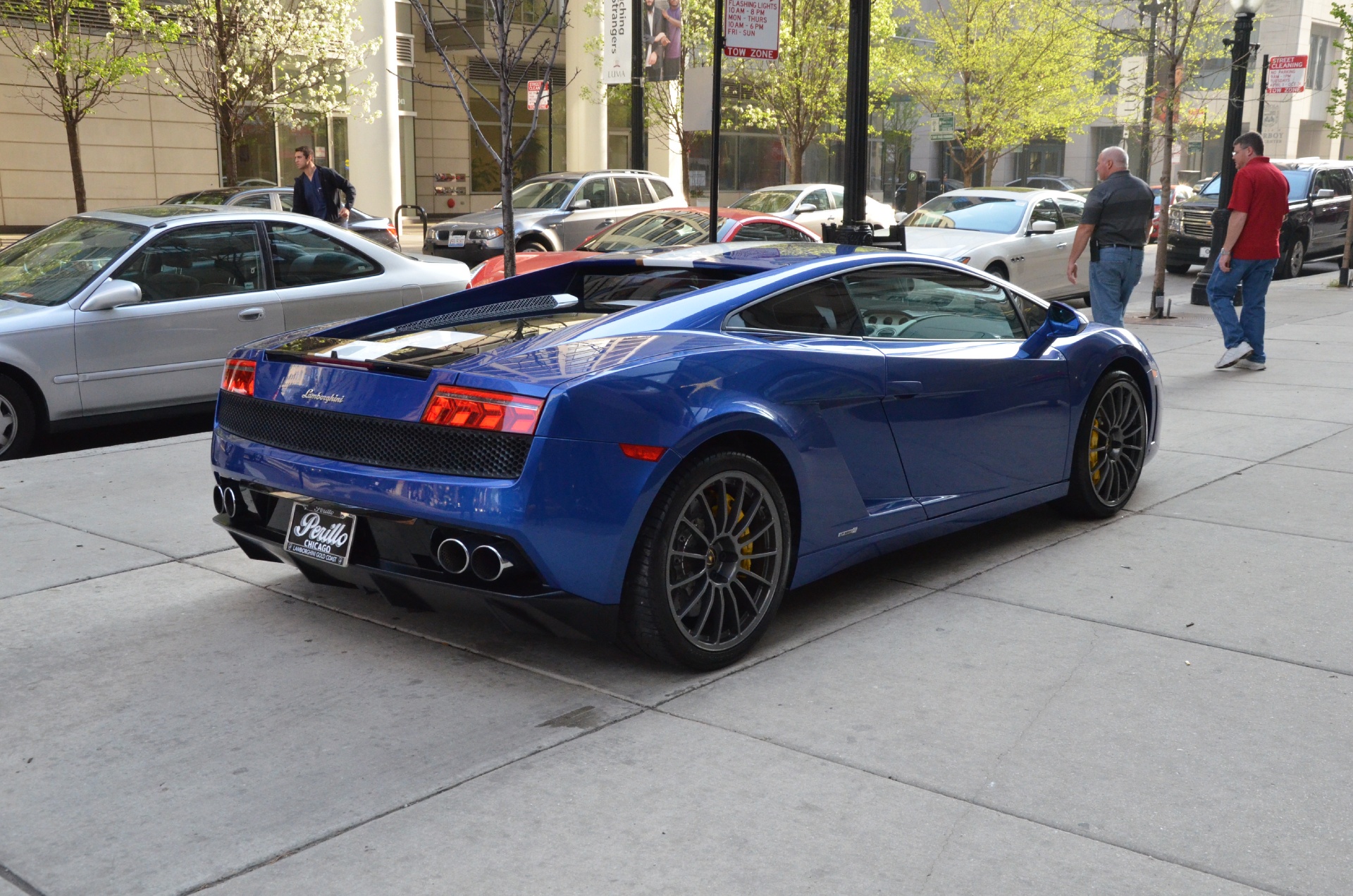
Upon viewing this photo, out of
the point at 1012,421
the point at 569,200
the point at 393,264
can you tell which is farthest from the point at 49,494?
the point at 569,200

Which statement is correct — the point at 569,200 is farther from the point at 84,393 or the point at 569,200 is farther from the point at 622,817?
the point at 622,817

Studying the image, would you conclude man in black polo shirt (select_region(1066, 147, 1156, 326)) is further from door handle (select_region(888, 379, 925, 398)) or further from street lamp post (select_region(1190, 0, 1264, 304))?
door handle (select_region(888, 379, 925, 398))

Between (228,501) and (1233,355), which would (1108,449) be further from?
(1233,355)

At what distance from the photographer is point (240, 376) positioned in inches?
183

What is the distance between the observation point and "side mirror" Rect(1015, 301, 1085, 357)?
5.70 m

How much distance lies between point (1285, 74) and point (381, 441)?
19605mm

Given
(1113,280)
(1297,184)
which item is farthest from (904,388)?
(1297,184)

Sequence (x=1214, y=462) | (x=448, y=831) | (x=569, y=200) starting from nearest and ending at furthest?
1. (x=448, y=831)
2. (x=1214, y=462)
3. (x=569, y=200)

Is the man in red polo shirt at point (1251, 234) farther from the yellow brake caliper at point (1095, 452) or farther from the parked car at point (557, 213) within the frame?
the parked car at point (557, 213)

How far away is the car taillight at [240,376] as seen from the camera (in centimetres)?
461

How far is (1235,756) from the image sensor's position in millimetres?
3709

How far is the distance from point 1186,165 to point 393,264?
65.5m

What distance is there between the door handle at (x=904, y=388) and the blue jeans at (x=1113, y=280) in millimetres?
6322

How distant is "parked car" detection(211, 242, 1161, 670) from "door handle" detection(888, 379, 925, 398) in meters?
0.01
